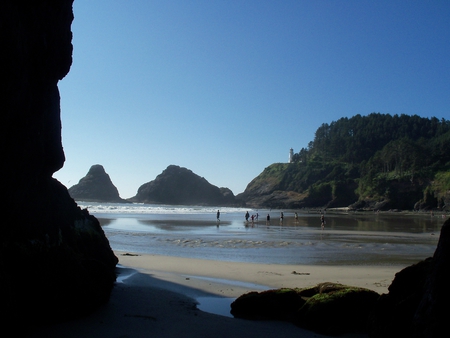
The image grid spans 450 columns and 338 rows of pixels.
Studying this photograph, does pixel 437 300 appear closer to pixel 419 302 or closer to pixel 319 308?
pixel 419 302

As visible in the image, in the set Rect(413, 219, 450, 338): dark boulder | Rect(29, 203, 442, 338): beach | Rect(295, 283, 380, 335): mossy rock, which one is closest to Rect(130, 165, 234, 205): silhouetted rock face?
Rect(29, 203, 442, 338): beach

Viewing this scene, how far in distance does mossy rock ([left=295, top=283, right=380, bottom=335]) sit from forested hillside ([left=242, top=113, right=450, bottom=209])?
3604 inches

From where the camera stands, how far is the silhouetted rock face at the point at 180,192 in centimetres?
18612

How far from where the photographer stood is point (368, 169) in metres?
128

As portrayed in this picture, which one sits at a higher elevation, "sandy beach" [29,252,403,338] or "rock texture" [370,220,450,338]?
"rock texture" [370,220,450,338]

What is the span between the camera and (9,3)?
16.0 ft

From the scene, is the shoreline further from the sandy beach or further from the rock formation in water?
the rock formation in water

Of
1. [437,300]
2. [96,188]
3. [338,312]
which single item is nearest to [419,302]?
[437,300]

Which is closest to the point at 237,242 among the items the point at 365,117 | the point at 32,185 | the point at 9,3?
the point at 32,185

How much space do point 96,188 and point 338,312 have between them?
18379 centimetres

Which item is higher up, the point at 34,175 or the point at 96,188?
the point at 96,188

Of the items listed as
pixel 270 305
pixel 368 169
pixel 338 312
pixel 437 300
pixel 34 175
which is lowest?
pixel 270 305

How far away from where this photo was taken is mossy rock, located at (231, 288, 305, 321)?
7.80 m

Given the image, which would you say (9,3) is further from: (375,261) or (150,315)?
(375,261)
